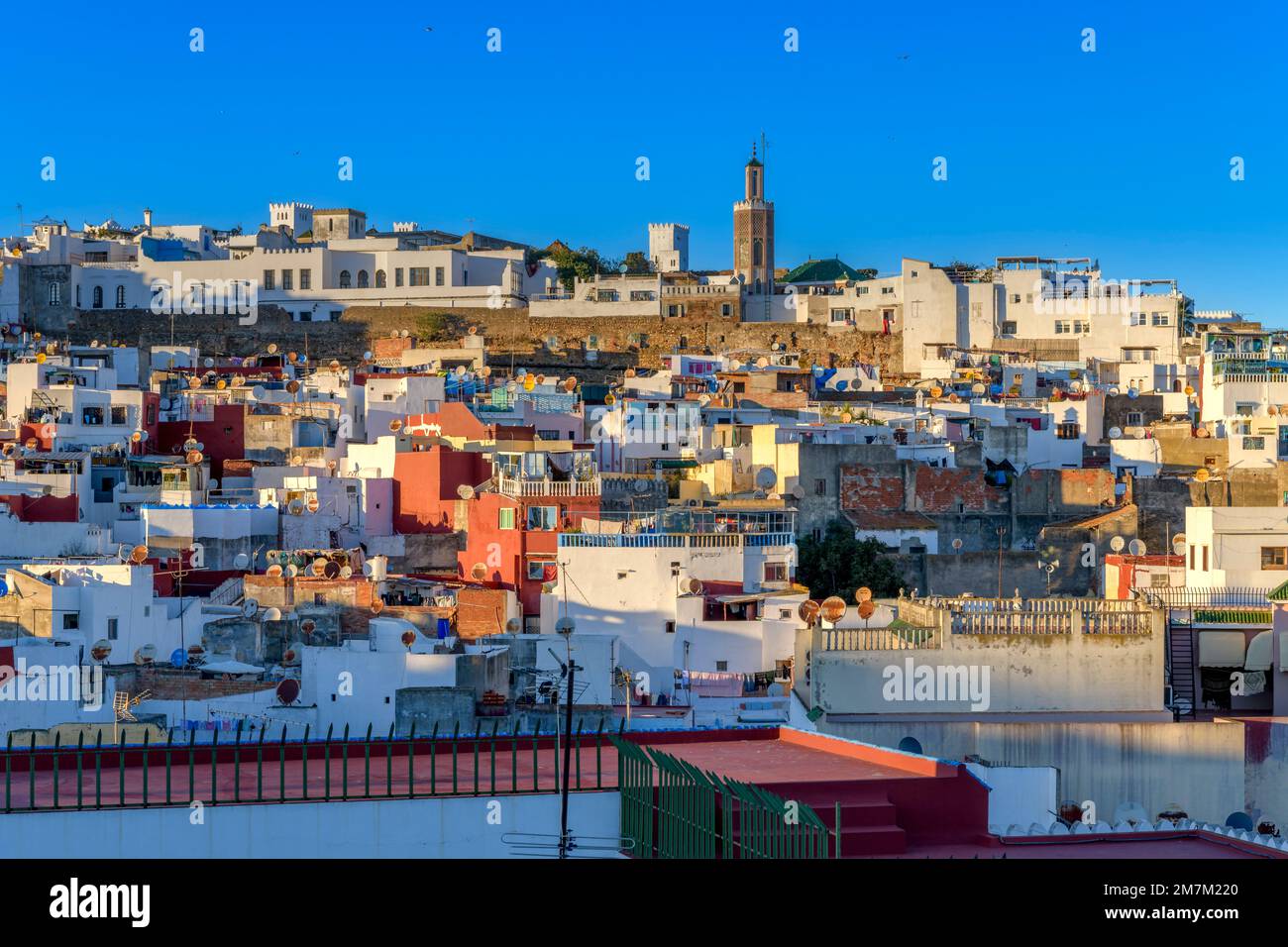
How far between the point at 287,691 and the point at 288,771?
5.98m

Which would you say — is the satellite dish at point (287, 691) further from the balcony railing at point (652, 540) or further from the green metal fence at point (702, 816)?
the green metal fence at point (702, 816)

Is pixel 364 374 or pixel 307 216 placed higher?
pixel 307 216

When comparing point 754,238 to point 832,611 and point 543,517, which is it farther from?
point 832,611

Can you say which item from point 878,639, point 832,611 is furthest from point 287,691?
point 878,639

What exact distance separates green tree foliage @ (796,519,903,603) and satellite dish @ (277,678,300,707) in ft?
30.4

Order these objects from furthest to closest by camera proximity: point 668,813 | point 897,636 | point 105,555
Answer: point 105,555 < point 897,636 < point 668,813

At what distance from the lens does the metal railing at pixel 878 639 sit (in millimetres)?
13156

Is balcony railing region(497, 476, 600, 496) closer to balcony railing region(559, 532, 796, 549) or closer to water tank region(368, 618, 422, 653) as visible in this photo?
balcony railing region(559, 532, 796, 549)

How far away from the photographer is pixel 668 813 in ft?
31.0

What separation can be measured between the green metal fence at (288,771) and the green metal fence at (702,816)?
263mm

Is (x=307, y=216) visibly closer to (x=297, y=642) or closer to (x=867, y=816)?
(x=297, y=642)

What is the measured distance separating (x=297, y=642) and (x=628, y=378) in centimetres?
2136

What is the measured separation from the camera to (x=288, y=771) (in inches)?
407
